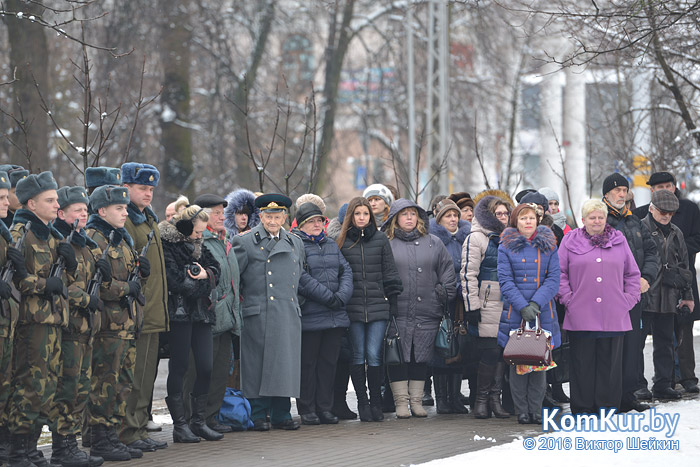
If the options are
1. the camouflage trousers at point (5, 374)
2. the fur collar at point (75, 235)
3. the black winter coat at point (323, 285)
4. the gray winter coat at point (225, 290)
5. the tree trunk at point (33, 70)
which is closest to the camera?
the camouflage trousers at point (5, 374)

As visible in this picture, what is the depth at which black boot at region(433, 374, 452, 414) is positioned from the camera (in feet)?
35.9

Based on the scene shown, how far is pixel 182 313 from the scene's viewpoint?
30.2ft

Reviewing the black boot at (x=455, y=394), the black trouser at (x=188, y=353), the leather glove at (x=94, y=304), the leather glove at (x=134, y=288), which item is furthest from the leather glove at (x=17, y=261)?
the black boot at (x=455, y=394)

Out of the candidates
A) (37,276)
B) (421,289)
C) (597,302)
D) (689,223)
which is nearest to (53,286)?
(37,276)

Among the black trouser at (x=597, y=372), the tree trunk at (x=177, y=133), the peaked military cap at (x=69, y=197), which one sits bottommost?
the black trouser at (x=597, y=372)

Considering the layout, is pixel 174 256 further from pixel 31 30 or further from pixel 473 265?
pixel 31 30

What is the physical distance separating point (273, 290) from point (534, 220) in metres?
2.38

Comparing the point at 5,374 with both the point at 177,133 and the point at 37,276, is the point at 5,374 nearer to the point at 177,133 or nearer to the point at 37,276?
the point at 37,276

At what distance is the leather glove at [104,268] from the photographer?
831cm

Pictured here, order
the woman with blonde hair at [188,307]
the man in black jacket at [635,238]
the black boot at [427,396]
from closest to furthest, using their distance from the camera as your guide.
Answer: the woman with blonde hair at [188,307]
the man in black jacket at [635,238]
the black boot at [427,396]

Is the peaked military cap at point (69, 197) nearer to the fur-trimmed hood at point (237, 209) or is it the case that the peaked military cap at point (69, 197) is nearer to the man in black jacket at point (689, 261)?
the fur-trimmed hood at point (237, 209)

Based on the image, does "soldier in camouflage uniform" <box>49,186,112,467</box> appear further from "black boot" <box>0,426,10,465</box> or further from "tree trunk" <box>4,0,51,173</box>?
"tree trunk" <box>4,0,51,173</box>

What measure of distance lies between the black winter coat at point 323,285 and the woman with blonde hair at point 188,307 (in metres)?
1.11

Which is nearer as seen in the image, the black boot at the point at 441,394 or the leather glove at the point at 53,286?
the leather glove at the point at 53,286
